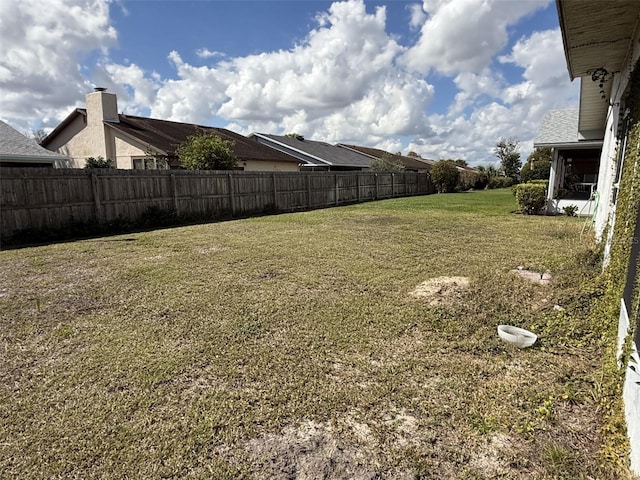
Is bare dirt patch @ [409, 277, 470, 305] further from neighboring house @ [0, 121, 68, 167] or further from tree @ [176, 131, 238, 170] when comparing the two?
neighboring house @ [0, 121, 68, 167]

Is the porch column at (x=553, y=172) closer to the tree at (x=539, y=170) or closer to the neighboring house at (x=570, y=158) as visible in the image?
the neighboring house at (x=570, y=158)

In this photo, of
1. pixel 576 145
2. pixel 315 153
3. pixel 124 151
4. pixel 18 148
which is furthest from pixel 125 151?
pixel 576 145

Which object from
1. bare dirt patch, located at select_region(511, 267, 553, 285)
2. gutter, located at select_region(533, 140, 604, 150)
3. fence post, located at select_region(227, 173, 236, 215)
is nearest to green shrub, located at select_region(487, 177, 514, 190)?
gutter, located at select_region(533, 140, 604, 150)

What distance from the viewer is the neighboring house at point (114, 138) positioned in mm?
18625

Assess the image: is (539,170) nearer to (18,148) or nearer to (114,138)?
(114,138)

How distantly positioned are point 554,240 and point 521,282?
3952mm

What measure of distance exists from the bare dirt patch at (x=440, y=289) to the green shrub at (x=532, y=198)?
994 cm

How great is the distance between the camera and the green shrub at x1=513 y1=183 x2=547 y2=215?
1355cm

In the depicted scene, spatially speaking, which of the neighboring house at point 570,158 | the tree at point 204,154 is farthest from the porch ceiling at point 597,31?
the tree at point 204,154

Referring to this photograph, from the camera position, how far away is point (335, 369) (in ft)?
10.6

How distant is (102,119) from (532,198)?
2046cm

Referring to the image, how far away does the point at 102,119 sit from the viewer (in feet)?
64.5

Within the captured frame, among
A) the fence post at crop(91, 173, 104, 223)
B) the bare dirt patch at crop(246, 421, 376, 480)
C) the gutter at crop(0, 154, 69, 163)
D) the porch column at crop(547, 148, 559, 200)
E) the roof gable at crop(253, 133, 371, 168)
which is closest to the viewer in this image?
the bare dirt patch at crop(246, 421, 376, 480)

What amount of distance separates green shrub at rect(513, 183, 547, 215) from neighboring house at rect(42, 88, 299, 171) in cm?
1486
